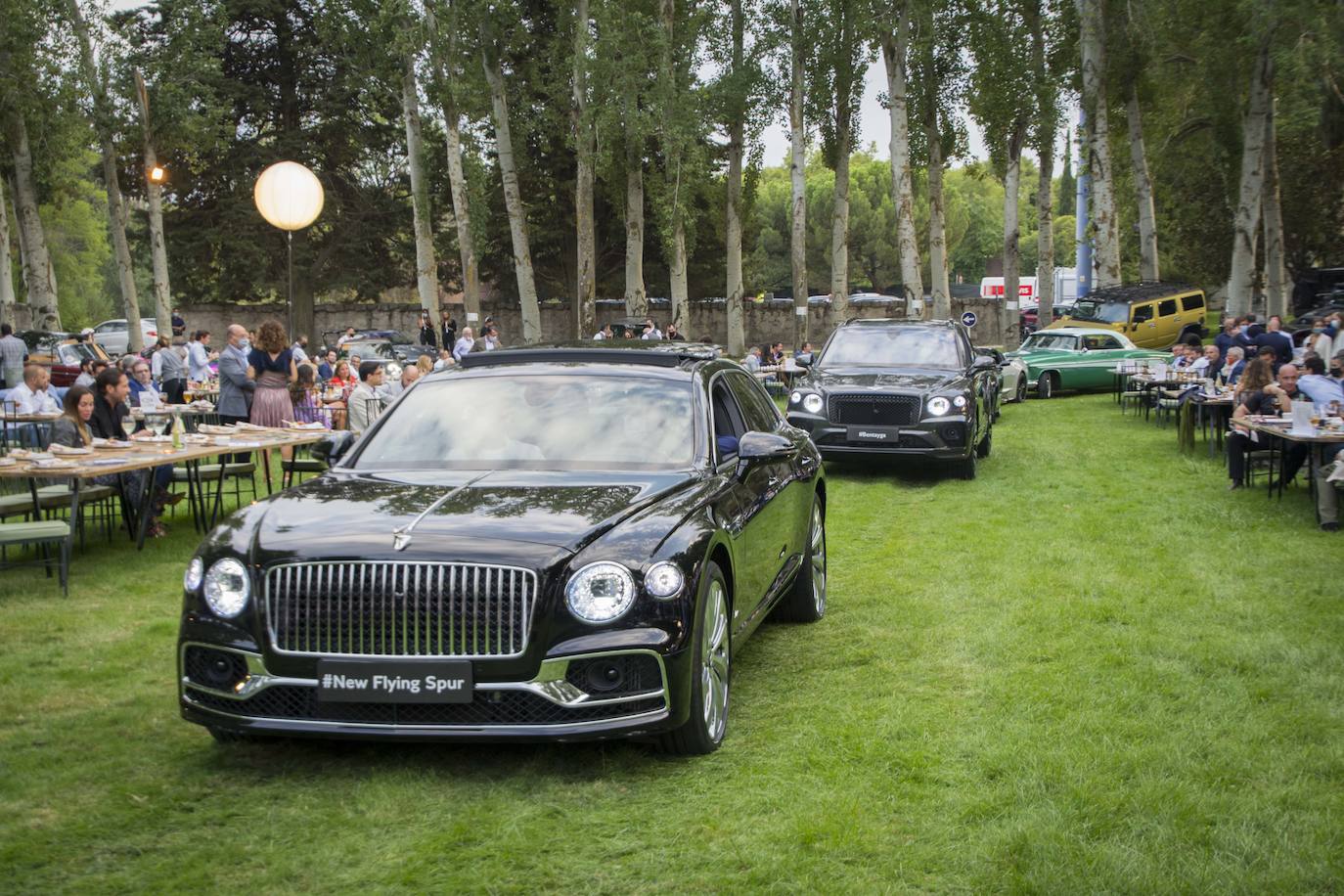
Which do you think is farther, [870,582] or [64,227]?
[64,227]

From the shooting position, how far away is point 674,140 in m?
38.2

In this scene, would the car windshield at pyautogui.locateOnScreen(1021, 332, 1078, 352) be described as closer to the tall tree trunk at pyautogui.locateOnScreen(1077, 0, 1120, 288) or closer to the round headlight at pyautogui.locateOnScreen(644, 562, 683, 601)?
the tall tree trunk at pyautogui.locateOnScreen(1077, 0, 1120, 288)

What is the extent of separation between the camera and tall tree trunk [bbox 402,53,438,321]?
126ft

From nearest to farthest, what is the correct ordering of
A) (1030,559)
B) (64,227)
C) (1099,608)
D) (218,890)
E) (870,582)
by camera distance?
(218,890), (1099,608), (870,582), (1030,559), (64,227)

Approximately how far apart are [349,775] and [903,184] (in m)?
30.8

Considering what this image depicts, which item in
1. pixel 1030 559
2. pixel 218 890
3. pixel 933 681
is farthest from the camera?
pixel 1030 559

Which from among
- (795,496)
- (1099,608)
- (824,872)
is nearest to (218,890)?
(824,872)

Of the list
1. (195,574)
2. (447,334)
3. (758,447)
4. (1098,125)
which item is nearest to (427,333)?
(447,334)

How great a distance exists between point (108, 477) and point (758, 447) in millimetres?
7955

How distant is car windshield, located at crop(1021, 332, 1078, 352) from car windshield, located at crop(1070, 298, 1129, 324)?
4.57 m

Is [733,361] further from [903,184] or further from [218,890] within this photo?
[903,184]

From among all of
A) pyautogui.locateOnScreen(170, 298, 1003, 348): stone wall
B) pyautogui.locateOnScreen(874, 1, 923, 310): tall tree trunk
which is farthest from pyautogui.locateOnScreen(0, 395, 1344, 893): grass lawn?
pyautogui.locateOnScreen(170, 298, 1003, 348): stone wall

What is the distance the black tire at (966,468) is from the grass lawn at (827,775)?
6516 mm

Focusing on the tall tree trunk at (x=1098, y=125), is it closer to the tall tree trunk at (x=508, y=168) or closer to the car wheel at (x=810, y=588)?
the tall tree trunk at (x=508, y=168)
